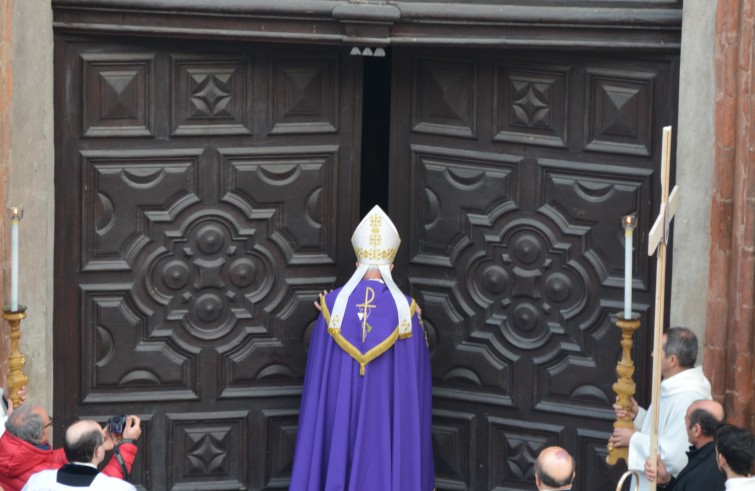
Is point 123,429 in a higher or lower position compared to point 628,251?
lower

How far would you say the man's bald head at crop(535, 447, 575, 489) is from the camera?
27.3ft

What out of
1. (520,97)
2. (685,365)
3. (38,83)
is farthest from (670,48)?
(38,83)

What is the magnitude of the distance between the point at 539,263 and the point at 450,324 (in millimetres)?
590

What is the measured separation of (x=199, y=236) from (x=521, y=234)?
160 centimetres

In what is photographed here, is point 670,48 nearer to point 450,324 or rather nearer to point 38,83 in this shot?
point 450,324

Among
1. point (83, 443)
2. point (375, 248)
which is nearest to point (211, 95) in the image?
point (375, 248)

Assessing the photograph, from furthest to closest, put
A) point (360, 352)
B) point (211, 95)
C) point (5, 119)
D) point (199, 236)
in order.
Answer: point (199, 236)
point (211, 95)
point (360, 352)
point (5, 119)

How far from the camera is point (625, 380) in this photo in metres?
9.41

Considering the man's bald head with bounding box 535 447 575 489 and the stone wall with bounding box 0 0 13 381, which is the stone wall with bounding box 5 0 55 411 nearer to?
the stone wall with bounding box 0 0 13 381

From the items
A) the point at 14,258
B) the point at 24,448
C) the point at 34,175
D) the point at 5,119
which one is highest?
the point at 5,119

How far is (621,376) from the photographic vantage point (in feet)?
30.9

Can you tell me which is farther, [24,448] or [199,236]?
[199,236]

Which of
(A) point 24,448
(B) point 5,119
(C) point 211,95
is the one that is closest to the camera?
(A) point 24,448

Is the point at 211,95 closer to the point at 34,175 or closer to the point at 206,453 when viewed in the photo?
the point at 34,175
